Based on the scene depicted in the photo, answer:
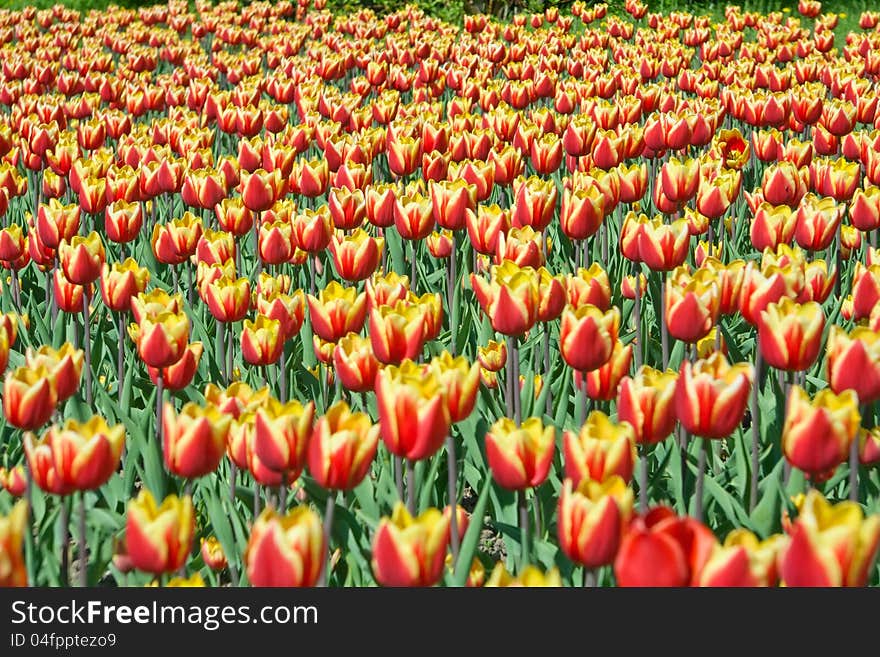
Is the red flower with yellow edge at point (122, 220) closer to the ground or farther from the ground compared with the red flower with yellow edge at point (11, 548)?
farther from the ground

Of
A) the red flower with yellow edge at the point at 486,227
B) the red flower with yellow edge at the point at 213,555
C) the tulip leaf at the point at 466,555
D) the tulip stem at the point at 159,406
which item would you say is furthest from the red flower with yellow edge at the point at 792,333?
the tulip stem at the point at 159,406

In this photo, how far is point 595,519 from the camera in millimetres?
1731

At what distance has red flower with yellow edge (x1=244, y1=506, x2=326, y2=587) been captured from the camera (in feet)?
5.48

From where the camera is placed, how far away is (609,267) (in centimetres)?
476

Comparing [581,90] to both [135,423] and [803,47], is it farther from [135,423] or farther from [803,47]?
[135,423]

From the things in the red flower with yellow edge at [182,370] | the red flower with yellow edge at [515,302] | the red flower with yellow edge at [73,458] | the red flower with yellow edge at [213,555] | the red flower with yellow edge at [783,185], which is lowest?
the red flower with yellow edge at [213,555]

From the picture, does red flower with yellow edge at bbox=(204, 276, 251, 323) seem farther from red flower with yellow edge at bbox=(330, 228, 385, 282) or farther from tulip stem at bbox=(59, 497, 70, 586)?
tulip stem at bbox=(59, 497, 70, 586)

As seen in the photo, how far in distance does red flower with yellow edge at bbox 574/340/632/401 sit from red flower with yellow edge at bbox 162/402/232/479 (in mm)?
1052

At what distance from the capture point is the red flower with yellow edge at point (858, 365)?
7.31 ft

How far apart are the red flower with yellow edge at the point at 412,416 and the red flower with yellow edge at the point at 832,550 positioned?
2.45 feet

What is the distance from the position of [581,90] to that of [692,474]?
4.68m

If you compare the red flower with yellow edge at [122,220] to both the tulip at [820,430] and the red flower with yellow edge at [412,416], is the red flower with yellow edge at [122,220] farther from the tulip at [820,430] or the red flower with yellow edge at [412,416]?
the tulip at [820,430]

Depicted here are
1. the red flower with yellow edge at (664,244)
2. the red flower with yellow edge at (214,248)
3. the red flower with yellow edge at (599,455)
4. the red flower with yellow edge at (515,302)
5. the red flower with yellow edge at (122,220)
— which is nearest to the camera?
the red flower with yellow edge at (599,455)

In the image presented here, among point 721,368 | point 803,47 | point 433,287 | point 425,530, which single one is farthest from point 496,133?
point 803,47
